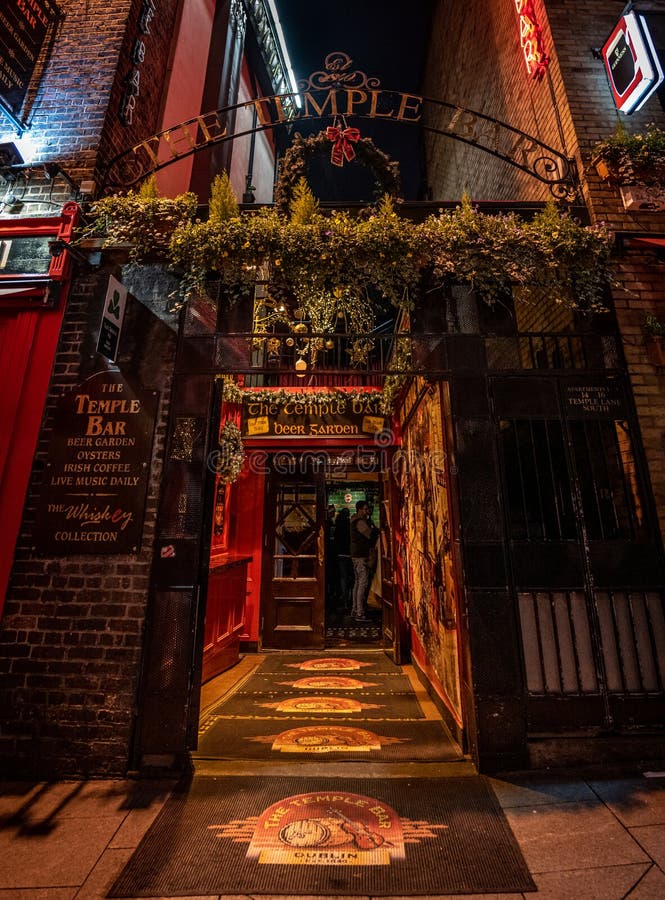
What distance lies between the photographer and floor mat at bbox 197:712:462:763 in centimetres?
362

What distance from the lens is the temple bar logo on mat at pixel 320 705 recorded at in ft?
15.4

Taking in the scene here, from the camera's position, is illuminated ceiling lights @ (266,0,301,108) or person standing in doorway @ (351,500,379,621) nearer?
person standing in doorway @ (351,500,379,621)

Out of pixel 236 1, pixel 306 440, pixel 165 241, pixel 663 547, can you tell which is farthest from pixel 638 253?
pixel 236 1

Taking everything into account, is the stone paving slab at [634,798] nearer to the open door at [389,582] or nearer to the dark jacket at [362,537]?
the open door at [389,582]

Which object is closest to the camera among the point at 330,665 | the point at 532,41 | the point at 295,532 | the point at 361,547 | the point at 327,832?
the point at 327,832

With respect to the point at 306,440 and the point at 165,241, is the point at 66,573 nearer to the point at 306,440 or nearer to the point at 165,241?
the point at 165,241

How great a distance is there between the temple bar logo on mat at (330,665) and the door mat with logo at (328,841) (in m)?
3.13

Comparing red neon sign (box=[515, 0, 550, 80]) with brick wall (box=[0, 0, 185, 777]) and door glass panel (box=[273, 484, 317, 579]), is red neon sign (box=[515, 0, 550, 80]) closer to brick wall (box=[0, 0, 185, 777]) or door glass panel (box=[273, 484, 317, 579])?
brick wall (box=[0, 0, 185, 777])

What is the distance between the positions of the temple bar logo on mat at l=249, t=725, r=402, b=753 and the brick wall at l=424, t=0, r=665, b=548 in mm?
3459

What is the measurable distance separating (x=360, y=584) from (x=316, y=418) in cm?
427

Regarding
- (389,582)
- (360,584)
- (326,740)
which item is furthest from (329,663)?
(360,584)

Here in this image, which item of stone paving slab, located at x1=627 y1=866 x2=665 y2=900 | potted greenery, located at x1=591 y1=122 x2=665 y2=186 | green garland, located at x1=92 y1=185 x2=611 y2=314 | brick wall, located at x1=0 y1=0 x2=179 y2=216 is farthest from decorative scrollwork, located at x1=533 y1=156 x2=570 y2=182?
stone paving slab, located at x1=627 y1=866 x2=665 y2=900

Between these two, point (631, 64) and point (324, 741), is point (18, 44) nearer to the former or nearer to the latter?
point (631, 64)

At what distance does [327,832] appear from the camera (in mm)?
2662
